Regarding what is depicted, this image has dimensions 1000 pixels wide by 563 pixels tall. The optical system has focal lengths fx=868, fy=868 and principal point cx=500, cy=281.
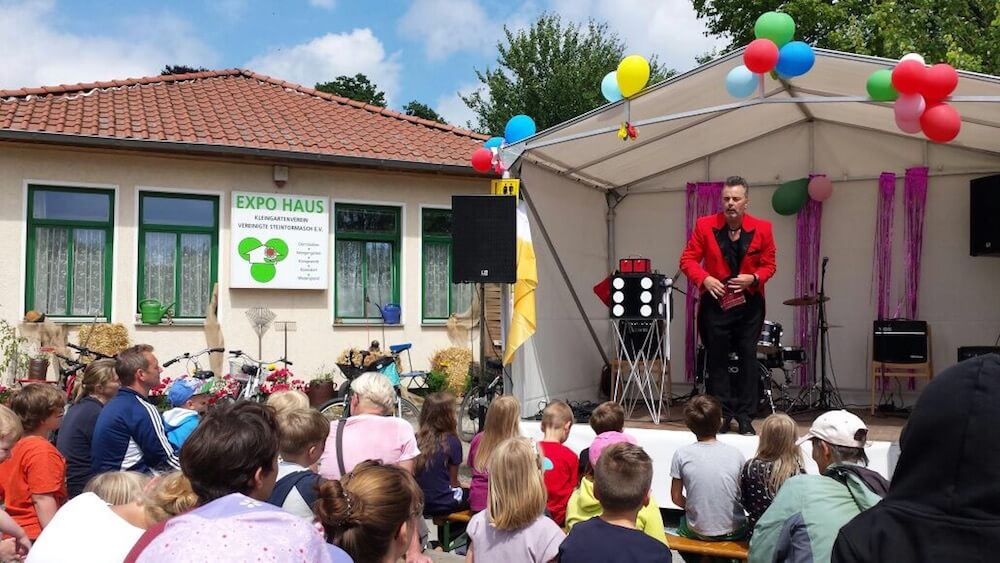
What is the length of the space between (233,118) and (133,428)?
8315 millimetres

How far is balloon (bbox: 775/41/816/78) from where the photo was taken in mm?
5320

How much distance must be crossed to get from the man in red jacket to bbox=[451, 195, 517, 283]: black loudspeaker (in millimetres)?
1240

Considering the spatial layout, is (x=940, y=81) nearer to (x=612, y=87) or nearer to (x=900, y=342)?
(x=612, y=87)

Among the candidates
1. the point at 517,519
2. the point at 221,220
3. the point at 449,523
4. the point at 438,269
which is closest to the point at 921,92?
the point at 449,523

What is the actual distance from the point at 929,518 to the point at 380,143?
1070 centimetres

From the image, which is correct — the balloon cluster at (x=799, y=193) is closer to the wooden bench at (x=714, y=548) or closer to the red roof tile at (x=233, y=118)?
the red roof tile at (x=233, y=118)

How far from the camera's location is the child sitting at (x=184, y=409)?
4039 millimetres

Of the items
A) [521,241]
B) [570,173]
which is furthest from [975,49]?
[521,241]

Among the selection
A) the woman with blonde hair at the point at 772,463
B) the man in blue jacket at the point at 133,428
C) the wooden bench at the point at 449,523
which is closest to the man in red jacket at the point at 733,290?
the woman with blonde hair at the point at 772,463

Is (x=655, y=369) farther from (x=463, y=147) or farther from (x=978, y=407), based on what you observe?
(x=978, y=407)

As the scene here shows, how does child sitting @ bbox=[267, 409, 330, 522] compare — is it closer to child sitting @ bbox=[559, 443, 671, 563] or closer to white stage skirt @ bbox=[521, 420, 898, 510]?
child sitting @ bbox=[559, 443, 671, 563]

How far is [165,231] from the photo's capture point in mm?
10000

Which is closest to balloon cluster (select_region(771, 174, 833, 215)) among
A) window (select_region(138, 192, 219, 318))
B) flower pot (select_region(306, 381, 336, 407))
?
flower pot (select_region(306, 381, 336, 407))

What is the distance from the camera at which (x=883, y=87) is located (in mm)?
5059
